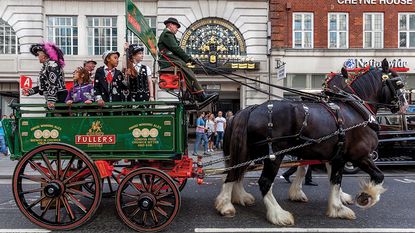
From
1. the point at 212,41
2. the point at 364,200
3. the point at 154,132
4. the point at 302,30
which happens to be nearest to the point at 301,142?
the point at 364,200

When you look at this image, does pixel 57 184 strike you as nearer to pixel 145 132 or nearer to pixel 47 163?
pixel 47 163

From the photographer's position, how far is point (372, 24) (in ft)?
57.8

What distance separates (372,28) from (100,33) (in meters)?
13.5

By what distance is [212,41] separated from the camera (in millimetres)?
16969

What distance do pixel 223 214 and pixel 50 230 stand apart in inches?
87.9

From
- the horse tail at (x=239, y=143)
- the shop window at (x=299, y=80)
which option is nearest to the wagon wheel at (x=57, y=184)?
the horse tail at (x=239, y=143)

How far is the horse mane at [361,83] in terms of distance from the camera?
5.49m

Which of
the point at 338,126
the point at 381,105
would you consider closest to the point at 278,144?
the point at 338,126

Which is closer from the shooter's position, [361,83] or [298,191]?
[361,83]

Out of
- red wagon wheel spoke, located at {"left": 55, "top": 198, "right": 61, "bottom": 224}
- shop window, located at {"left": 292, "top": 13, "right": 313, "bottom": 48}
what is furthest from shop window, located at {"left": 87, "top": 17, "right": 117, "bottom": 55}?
Result: red wagon wheel spoke, located at {"left": 55, "top": 198, "right": 61, "bottom": 224}

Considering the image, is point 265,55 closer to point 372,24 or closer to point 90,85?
point 372,24

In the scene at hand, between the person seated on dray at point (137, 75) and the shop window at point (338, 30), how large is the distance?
14.6 meters

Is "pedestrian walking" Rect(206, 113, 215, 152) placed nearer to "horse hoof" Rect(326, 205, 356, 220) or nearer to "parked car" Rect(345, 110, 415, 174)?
"parked car" Rect(345, 110, 415, 174)

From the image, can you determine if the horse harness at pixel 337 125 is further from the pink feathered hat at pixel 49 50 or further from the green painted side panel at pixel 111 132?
the pink feathered hat at pixel 49 50
